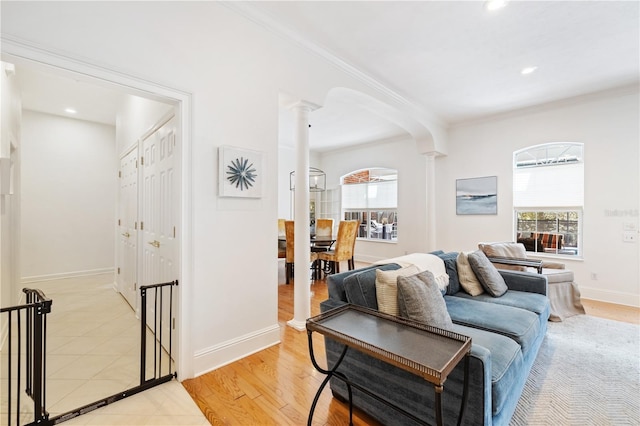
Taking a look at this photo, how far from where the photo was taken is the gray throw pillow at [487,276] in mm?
2703

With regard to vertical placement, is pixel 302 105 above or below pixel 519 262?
above

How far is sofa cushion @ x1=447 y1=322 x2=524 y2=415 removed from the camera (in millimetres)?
1431

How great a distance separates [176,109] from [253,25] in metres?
1.07

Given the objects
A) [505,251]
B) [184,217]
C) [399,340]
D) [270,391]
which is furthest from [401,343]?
[505,251]

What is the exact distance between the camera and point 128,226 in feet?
12.7

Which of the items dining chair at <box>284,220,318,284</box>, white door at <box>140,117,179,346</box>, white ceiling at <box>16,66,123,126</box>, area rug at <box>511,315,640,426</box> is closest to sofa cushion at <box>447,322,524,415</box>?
area rug at <box>511,315,640,426</box>

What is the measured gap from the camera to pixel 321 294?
14.2 feet

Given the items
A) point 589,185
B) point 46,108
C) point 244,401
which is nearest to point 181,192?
point 244,401

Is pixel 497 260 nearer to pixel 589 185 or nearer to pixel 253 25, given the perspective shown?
pixel 589 185

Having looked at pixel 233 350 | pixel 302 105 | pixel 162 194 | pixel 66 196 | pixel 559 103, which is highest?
pixel 559 103

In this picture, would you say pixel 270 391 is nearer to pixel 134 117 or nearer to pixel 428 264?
pixel 428 264

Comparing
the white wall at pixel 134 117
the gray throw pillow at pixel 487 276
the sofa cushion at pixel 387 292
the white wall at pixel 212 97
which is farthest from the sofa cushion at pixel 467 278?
the white wall at pixel 134 117

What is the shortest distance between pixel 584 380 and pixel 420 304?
1.63 m

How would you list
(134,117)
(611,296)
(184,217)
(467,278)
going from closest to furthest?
1. (184,217)
2. (467,278)
3. (134,117)
4. (611,296)
